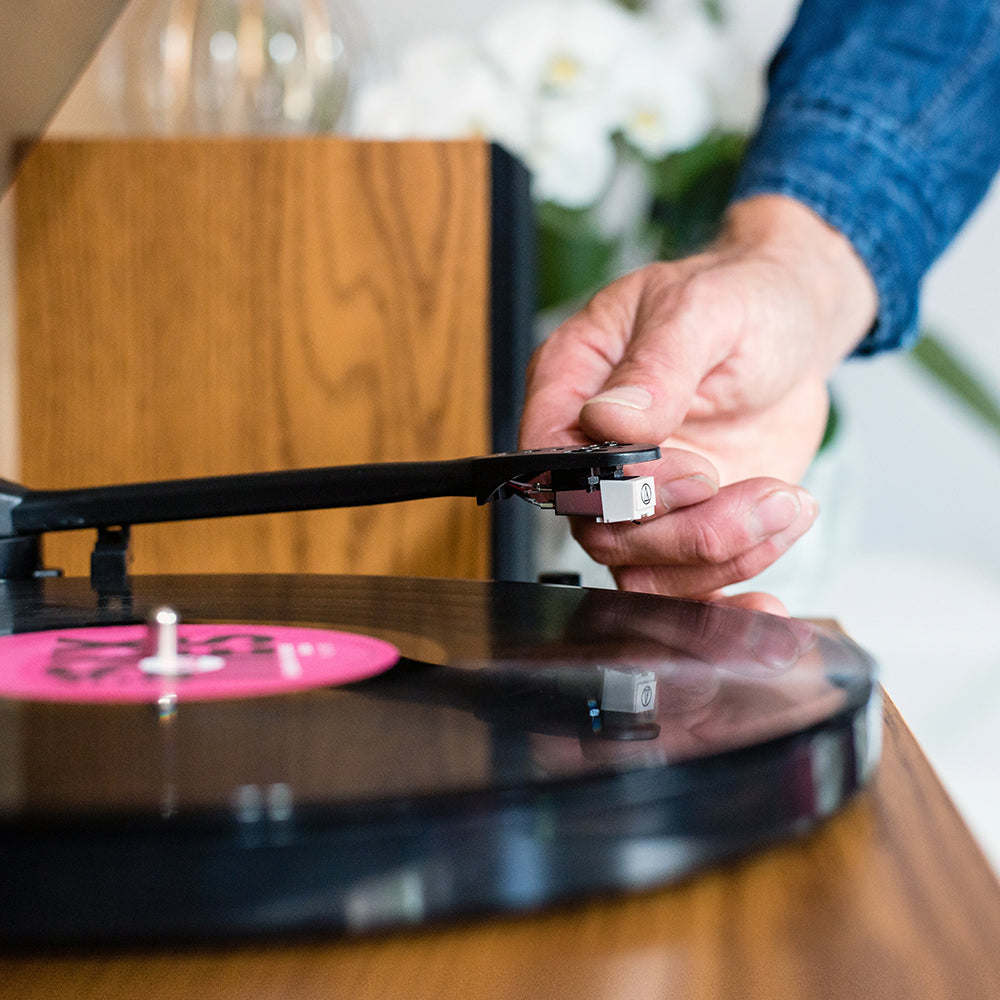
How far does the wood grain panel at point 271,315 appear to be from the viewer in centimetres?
85

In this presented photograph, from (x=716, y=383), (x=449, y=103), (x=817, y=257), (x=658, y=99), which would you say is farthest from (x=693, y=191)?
(x=716, y=383)

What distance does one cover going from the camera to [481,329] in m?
0.85

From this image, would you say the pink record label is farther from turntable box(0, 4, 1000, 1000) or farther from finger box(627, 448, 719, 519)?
finger box(627, 448, 719, 519)

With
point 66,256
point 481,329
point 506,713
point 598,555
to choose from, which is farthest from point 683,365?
point 66,256

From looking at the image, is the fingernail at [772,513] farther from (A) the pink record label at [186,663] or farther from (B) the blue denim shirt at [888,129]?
(B) the blue denim shirt at [888,129]

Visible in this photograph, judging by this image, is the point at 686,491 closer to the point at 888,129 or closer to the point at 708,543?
the point at 708,543

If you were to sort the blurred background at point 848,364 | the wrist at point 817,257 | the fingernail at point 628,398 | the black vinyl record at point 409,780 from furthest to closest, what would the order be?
the blurred background at point 848,364 < the wrist at point 817,257 < the fingernail at point 628,398 < the black vinyl record at point 409,780

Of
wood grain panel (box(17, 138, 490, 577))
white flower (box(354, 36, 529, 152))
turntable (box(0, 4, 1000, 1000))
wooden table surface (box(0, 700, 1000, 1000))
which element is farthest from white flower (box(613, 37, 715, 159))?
wooden table surface (box(0, 700, 1000, 1000))

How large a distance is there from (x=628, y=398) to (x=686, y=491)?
0.19ft

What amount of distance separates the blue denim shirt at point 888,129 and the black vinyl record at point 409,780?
626 millimetres

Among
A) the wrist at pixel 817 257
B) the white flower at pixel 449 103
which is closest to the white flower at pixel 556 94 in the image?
the white flower at pixel 449 103

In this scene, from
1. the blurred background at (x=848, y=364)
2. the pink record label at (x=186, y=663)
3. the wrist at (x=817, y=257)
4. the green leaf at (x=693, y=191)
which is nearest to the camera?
the pink record label at (x=186, y=663)

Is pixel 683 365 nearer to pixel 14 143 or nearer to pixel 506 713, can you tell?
pixel 506 713

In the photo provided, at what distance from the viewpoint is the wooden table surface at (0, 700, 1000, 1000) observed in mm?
202
